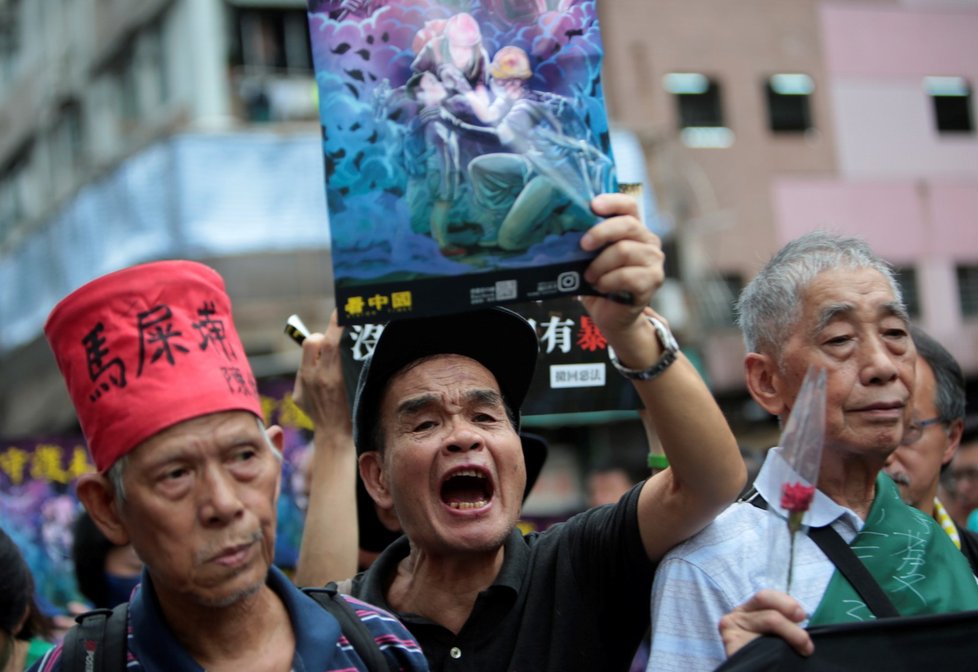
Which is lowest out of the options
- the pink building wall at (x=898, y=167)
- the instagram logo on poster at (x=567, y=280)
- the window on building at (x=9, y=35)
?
the instagram logo on poster at (x=567, y=280)

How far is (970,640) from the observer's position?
2.28 meters

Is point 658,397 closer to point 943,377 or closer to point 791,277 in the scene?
point 791,277

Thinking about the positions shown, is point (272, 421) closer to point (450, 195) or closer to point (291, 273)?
point (450, 195)

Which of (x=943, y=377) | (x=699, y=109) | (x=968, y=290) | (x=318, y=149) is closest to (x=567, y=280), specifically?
(x=943, y=377)

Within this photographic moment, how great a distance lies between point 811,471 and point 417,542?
1016mm

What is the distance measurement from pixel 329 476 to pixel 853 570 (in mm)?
1316

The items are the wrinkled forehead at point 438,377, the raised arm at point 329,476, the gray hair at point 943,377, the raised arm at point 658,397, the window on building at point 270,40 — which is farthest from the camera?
the window on building at point 270,40

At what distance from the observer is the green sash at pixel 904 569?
239 cm

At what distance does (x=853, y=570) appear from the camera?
245 centimetres

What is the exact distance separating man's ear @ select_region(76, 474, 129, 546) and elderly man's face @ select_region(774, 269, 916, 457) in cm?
141

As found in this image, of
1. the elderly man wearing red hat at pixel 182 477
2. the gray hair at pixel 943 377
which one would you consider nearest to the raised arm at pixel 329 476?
the elderly man wearing red hat at pixel 182 477

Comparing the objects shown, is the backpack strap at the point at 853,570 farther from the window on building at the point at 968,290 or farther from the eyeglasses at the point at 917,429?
the window on building at the point at 968,290

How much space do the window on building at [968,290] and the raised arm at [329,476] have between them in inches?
686

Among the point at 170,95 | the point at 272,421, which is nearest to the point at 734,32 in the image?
the point at 170,95
